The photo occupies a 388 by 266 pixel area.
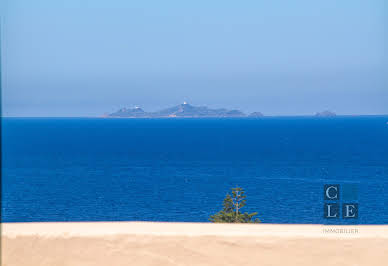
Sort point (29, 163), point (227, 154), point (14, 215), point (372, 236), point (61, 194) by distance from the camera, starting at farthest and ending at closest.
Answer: point (227, 154)
point (29, 163)
point (61, 194)
point (14, 215)
point (372, 236)

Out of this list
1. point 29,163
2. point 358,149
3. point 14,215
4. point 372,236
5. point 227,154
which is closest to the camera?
point 372,236

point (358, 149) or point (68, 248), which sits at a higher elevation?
point (68, 248)

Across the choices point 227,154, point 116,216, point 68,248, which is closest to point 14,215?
point 116,216

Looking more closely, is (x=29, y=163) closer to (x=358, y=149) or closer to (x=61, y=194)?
(x=61, y=194)

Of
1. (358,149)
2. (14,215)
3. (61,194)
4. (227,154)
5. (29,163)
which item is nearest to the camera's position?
(14,215)

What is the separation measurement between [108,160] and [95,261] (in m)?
64.6

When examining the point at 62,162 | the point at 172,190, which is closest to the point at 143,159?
the point at 62,162

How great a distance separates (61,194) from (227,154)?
33.6 meters

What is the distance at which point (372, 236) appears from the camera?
191cm

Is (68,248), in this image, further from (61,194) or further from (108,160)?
(108,160)

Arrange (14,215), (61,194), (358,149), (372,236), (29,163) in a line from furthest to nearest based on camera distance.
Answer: (358,149) → (29,163) → (61,194) → (14,215) → (372,236)

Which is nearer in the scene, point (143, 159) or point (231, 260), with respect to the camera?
point (231, 260)

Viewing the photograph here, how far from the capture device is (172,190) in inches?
1702

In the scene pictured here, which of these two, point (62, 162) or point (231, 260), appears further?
point (62, 162)
